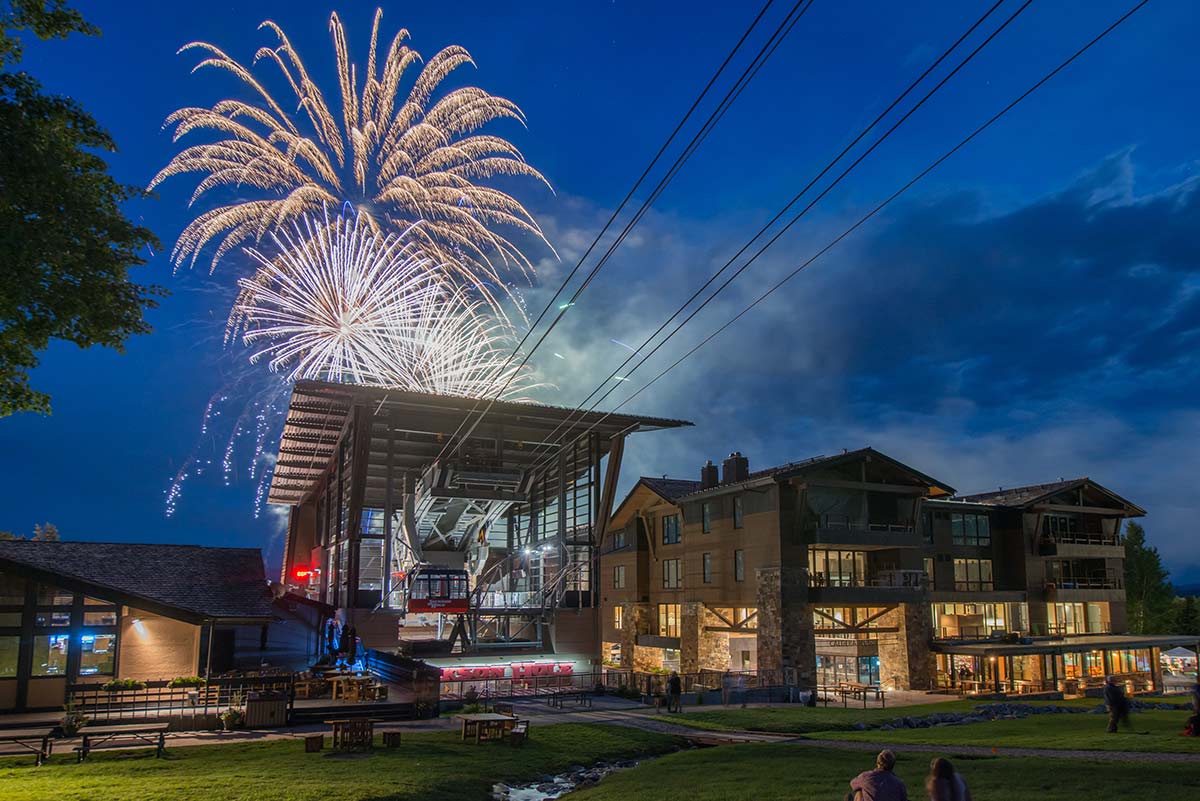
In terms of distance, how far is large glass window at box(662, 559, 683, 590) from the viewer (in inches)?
2045

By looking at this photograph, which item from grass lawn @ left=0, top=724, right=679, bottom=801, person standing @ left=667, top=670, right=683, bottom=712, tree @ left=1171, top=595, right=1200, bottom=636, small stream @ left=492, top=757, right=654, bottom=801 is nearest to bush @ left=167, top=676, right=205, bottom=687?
grass lawn @ left=0, top=724, right=679, bottom=801

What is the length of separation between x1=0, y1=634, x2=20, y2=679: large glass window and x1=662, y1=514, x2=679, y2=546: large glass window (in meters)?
35.3

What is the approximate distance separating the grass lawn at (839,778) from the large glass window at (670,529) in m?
32.8

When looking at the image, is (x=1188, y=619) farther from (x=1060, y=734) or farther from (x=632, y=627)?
(x=1060, y=734)

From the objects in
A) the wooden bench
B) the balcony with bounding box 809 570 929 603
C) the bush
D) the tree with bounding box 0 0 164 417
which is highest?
the tree with bounding box 0 0 164 417

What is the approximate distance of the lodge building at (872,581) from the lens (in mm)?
42188

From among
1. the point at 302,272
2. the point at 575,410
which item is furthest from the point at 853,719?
the point at 302,272

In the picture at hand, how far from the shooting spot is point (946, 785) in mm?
9273

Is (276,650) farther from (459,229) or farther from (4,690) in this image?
(459,229)

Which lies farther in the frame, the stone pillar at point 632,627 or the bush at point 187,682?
the stone pillar at point 632,627

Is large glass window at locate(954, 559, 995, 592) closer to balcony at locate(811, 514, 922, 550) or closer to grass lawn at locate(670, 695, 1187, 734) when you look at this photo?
balcony at locate(811, 514, 922, 550)

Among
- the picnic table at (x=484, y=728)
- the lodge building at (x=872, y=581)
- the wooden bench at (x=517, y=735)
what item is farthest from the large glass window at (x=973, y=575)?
the picnic table at (x=484, y=728)

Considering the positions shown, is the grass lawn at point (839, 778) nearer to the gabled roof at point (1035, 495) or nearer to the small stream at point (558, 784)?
the small stream at point (558, 784)

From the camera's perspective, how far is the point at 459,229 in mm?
36250
